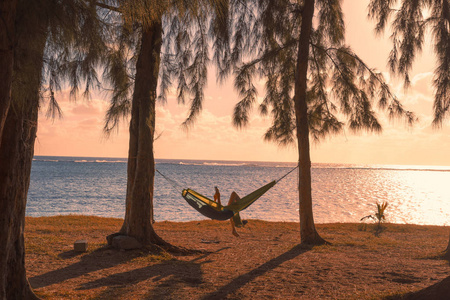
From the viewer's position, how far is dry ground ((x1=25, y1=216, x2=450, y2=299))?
10.8 ft

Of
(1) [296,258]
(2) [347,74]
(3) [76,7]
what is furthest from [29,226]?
(2) [347,74]

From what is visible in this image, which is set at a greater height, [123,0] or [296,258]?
[123,0]

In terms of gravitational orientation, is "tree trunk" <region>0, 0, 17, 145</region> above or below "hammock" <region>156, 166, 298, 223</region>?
above

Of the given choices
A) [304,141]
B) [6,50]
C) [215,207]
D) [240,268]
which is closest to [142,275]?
[240,268]

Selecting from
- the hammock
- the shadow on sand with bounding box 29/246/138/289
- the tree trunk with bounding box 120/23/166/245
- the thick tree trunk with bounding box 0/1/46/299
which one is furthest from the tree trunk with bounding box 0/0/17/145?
the hammock

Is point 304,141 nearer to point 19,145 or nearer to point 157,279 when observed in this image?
point 157,279

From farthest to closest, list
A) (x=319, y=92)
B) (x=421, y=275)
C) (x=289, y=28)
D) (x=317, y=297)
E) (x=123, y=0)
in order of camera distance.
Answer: (x=319, y=92) < (x=289, y=28) < (x=421, y=275) < (x=317, y=297) < (x=123, y=0)

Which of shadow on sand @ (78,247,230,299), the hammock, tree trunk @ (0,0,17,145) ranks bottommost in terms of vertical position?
shadow on sand @ (78,247,230,299)

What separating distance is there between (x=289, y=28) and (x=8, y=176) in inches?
208

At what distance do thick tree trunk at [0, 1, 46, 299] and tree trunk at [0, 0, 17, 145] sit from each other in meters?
0.10

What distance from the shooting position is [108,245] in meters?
5.01

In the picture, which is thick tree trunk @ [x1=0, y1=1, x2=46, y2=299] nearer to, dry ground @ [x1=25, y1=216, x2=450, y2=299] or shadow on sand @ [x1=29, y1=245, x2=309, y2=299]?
dry ground @ [x1=25, y1=216, x2=450, y2=299]

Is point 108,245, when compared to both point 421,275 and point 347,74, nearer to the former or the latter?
point 421,275

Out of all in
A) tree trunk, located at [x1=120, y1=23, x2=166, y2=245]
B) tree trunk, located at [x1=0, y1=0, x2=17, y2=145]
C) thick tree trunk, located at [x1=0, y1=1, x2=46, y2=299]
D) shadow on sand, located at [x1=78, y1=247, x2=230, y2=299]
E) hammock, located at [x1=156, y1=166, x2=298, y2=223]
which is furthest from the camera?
hammock, located at [x1=156, y1=166, x2=298, y2=223]
